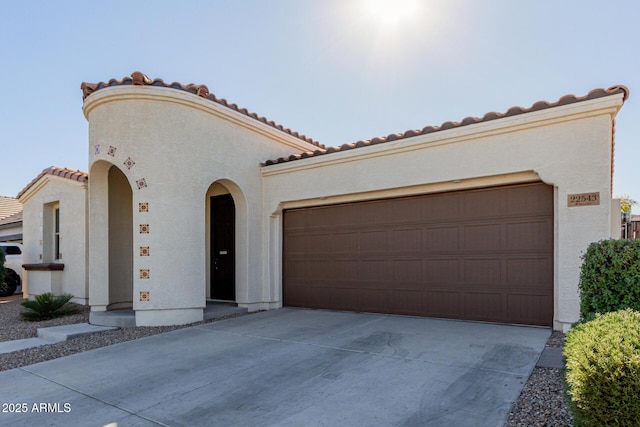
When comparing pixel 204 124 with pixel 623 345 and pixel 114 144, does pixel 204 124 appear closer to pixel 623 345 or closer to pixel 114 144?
pixel 114 144

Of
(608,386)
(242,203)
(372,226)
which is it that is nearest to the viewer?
(608,386)

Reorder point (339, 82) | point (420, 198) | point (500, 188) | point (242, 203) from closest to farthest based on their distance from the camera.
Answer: point (500, 188), point (420, 198), point (242, 203), point (339, 82)

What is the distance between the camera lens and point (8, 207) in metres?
24.1

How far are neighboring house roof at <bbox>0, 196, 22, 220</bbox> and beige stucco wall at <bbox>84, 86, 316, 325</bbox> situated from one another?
19.0 metres

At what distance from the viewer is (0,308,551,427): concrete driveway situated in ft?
12.4

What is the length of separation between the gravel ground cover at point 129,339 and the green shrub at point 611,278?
0.87 m

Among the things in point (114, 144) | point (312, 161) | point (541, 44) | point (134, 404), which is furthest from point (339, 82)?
point (134, 404)

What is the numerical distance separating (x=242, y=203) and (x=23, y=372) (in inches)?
211

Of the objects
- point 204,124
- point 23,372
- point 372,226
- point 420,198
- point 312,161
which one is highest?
point 204,124

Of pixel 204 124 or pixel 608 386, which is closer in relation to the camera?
pixel 608 386

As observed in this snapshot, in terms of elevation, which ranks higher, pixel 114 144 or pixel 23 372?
pixel 114 144

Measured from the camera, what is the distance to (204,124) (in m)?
8.77

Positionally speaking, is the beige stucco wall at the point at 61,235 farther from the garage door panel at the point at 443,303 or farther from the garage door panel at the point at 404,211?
the garage door panel at the point at 443,303

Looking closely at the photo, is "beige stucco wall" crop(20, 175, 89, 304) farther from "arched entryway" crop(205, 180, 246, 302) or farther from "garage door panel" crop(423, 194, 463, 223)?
"garage door panel" crop(423, 194, 463, 223)
